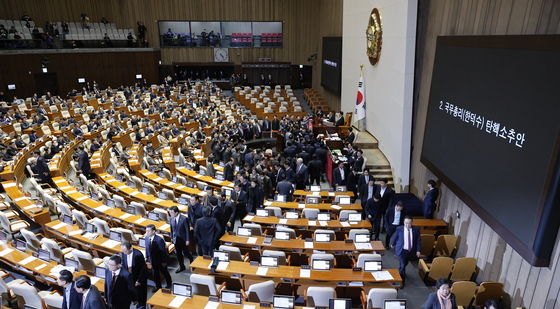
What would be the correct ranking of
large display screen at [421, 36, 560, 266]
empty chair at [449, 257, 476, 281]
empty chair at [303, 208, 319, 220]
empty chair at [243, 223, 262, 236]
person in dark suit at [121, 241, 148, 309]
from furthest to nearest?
1. empty chair at [303, 208, 319, 220]
2. empty chair at [243, 223, 262, 236]
3. empty chair at [449, 257, 476, 281]
4. person in dark suit at [121, 241, 148, 309]
5. large display screen at [421, 36, 560, 266]

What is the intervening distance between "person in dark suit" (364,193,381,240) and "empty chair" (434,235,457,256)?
1.39m

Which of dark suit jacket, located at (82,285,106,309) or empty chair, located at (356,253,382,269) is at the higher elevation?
dark suit jacket, located at (82,285,106,309)

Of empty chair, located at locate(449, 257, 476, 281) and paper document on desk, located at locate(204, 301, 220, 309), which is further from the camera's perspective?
empty chair, located at locate(449, 257, 476, 281)

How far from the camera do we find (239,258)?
23.6 feet

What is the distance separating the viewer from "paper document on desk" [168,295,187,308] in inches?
227

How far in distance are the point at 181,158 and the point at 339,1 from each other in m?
14.4

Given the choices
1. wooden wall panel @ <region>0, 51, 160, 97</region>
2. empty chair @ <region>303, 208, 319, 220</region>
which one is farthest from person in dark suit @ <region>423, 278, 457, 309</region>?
wooden wall panel @ <region>0, 51, 160, 97</region>

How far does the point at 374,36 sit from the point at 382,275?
1028cm

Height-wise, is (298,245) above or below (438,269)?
above

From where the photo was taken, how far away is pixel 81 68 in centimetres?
2758

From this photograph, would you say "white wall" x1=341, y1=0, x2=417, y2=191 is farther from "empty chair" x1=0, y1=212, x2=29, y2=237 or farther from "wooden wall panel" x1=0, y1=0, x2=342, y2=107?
"wooden wall panel" x1=0, y1=0, x2=342, y2=107

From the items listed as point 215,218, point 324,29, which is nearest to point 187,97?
point 324,29

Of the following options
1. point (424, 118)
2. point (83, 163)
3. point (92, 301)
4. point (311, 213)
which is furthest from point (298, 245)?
point (83, 163)

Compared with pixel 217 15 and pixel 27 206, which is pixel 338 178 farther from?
pixel 217 15
